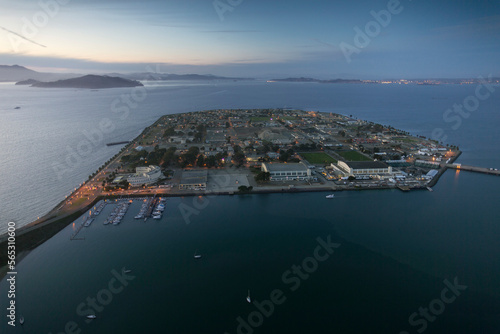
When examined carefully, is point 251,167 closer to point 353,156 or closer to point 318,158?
point 318,158

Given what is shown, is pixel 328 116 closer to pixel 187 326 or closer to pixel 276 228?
pixel 276 228

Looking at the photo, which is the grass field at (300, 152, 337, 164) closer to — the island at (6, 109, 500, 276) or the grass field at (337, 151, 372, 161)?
the island at (6, 109, 500, 276)

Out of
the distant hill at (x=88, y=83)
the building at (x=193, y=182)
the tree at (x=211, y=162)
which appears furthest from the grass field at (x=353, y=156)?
the distant hill at (x=88, y=83)

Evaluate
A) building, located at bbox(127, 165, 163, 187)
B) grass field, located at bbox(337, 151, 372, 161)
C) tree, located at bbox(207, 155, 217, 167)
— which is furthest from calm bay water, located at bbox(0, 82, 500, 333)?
grass field, located at bbox(337, 151, 372, 161)

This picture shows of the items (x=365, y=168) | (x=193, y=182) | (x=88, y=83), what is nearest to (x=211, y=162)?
(x=193, y=182)

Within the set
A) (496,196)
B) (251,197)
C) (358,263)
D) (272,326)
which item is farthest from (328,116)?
(272,326)

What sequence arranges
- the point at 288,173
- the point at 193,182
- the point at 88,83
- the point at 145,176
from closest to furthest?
the point at 193,182 < the point at 145,176 < the point at 288,173 < the point at 88,83
